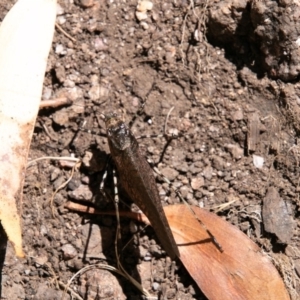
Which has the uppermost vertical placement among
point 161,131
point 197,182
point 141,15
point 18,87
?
point 141,15

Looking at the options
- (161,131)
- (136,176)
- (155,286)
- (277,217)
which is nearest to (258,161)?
(277,217)

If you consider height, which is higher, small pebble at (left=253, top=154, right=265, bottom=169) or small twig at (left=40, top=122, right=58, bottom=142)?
small pebble at (left=253, top=154, right=265, bottom=169)

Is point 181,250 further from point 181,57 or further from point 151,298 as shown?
point 181,57

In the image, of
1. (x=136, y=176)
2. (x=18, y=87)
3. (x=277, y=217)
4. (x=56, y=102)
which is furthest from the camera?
(x=56, y=102)

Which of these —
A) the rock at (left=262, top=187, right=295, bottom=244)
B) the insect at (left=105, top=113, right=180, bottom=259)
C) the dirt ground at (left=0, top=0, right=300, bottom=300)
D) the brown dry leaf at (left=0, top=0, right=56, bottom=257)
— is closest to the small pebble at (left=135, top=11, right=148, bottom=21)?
the dirt ground at (left=0, top=0, right=300, bottom=300)

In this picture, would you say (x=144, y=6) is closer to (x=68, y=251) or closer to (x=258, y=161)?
(x=258, y=161)

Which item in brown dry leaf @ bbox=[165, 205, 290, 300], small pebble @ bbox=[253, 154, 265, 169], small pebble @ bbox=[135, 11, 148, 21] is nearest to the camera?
brown dry leaf @ bbox=[165, 205, 290, 300]

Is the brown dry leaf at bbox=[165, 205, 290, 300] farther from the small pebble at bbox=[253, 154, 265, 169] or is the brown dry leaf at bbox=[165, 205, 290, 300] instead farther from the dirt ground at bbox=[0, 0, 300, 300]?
the small pebble at bbox=[253, 154, 265, 169]
